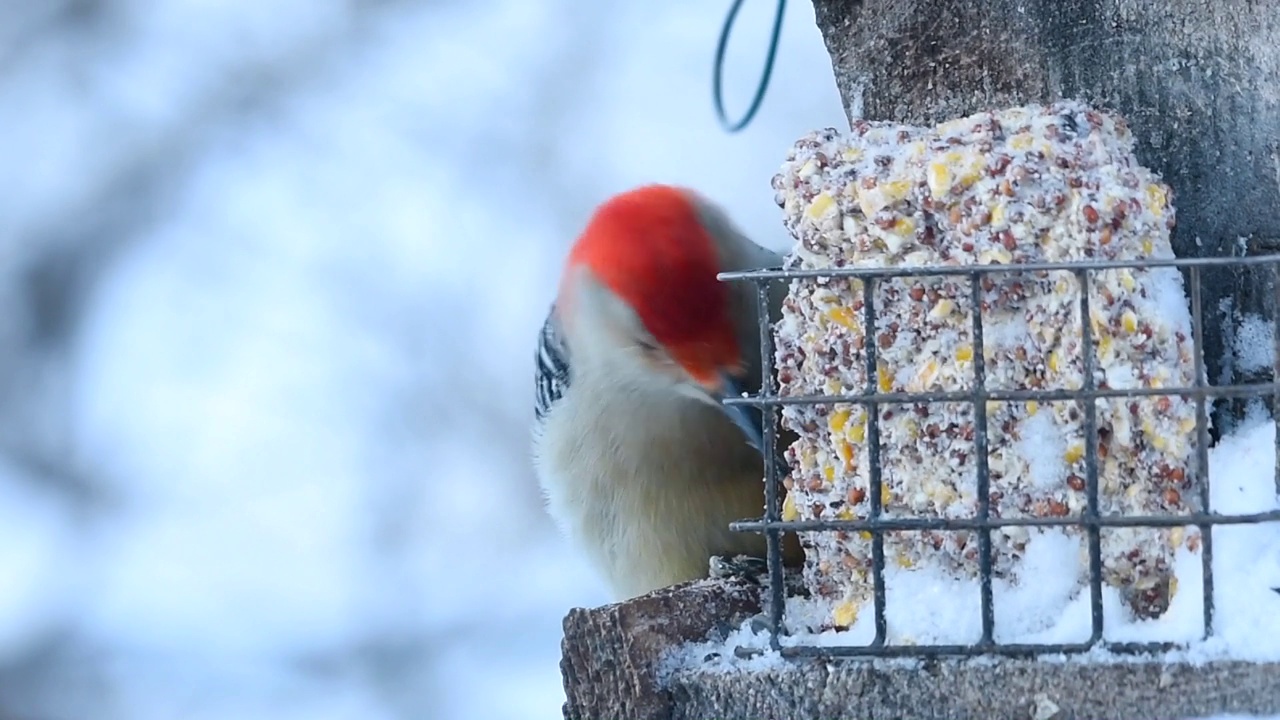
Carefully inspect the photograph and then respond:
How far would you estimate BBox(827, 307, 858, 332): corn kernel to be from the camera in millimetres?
2002

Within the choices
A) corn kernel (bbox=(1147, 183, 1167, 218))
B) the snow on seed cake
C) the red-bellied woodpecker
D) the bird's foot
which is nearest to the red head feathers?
the red-bellied woodpecker

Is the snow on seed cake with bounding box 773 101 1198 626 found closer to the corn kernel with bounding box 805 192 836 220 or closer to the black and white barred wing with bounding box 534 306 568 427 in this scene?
the corn kernel with bounding box 805 192 836 220

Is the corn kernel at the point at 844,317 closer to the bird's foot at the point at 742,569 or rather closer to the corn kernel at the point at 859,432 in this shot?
the corn kernel at the point at 859,432

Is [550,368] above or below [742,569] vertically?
above

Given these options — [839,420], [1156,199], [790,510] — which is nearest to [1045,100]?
[1156,199]

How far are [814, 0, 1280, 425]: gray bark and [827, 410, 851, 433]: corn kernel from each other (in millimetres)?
511

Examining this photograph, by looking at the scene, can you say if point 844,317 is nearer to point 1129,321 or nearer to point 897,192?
point 897,192

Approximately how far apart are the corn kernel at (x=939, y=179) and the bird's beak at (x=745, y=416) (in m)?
0.49

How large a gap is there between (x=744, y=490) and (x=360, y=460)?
356 cm

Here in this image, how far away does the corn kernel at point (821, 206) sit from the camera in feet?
6.48

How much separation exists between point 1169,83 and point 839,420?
2.20 feet

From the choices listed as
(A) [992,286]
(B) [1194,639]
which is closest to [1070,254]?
(A) [992,286]

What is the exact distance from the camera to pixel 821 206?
198cm

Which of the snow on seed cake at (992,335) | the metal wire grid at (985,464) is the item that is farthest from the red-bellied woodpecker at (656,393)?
the metal wire grid at (985,464)
